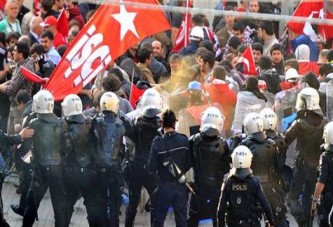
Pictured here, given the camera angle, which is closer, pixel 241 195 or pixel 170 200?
pixel 241 195

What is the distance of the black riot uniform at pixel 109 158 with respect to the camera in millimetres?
20328

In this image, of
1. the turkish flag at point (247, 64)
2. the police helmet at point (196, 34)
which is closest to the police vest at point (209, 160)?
the turkish flag at point (247, 64)

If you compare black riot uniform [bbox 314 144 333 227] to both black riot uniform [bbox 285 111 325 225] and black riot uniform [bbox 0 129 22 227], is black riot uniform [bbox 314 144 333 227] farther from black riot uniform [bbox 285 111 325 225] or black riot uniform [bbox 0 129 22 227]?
black riot uniform [bbox 0 129 22 227]

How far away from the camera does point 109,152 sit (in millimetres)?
20375

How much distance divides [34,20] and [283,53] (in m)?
3.86

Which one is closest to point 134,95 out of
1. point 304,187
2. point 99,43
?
point 99,43

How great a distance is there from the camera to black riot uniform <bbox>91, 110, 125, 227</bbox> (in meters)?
20.3

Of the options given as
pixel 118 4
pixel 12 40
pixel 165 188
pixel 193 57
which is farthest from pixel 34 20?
pixel 165 188

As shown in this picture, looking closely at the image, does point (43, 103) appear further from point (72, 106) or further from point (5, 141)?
point (5, 141)

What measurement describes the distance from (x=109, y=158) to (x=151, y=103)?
2.90ft

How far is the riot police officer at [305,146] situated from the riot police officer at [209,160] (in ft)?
3.79

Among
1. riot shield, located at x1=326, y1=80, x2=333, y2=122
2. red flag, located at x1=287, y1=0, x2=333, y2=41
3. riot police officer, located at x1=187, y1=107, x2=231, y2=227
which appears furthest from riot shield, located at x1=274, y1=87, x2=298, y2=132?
red flag, located at x1=287, y1=0, x2=333, y2=41

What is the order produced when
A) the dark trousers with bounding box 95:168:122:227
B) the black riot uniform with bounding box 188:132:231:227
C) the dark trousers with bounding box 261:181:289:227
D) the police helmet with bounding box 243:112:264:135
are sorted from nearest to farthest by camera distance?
1. the black riot uniform with bounding box 188:132:231:227
2. the police helmet with bounding box 243:112:264:135
3. the dark trousers with bounding box 261:181:289:227
4. the dark trousers with bounding box 95:168:122:227

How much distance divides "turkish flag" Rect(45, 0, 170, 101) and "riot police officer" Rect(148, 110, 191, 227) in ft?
5.16
